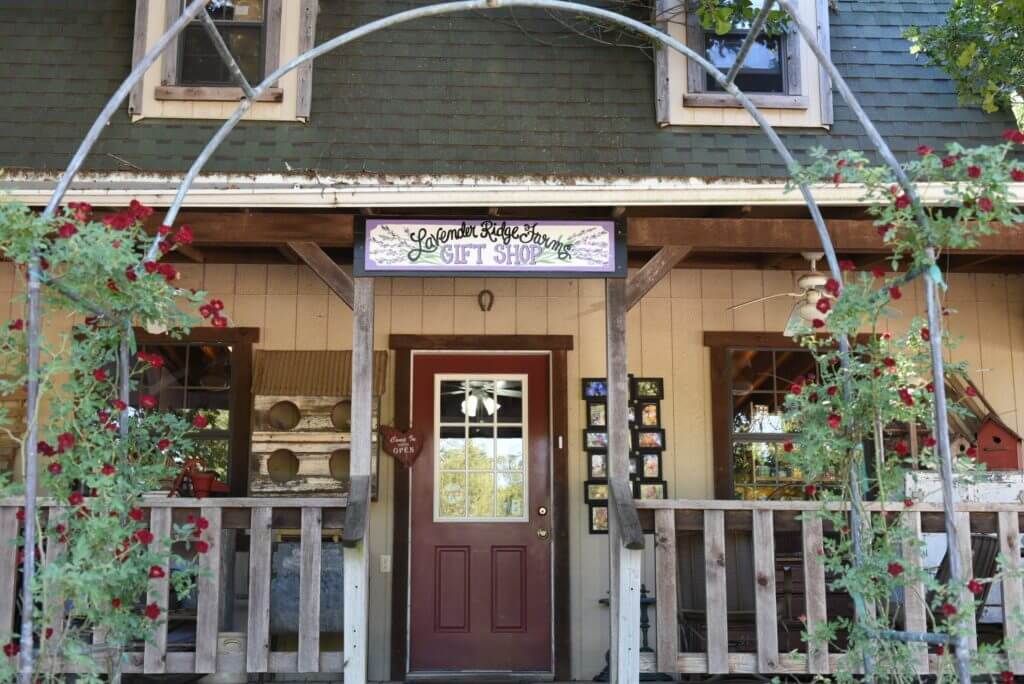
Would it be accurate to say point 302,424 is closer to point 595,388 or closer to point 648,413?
point 595,388

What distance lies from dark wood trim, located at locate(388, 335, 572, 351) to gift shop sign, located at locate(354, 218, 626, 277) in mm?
1429

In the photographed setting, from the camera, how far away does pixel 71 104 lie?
5496 millimetres

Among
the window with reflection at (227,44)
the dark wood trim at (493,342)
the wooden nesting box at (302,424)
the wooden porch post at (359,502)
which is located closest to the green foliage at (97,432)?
the wooden porch post at (359,502)

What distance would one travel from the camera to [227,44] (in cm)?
581

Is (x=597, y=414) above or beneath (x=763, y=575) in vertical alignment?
above

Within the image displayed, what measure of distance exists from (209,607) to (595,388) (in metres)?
2.76

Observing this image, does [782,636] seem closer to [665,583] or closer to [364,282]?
[665,583]

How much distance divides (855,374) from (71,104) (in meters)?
4.26

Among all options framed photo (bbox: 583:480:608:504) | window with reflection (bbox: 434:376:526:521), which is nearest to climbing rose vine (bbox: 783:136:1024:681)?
framed photo (bbox: 583:480:608:504)

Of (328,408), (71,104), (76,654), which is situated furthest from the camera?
(328,408)

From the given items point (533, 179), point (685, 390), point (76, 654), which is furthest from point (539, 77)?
point (76, 654)

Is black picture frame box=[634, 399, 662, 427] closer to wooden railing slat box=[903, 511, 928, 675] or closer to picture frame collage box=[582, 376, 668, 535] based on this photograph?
picture frame collage box=[582, 376, 668, 535]

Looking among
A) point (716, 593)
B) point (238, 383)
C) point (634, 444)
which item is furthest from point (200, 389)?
point (716, 593)

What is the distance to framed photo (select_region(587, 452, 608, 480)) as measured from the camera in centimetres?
648
